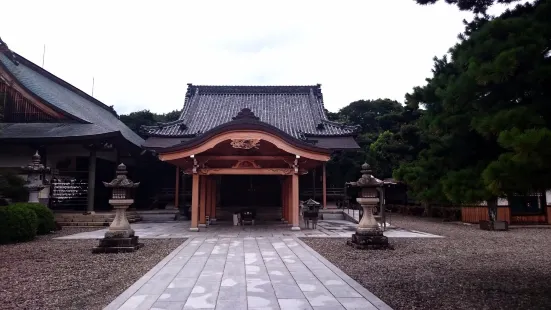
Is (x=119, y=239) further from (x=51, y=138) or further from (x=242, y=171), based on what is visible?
(x=51, y=138)

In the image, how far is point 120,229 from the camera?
377 inches

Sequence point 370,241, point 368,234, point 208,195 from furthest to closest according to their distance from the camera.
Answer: point 208,195 < point 368,234 < point 370,241

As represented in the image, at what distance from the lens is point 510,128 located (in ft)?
12.1

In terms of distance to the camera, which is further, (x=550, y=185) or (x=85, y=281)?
(x=85, y=281)

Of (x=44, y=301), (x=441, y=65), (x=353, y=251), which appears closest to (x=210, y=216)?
(x=353, y=251)

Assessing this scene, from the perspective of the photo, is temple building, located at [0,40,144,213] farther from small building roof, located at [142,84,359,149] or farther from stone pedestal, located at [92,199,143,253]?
stone pedestal, located at [92,199,143,253]

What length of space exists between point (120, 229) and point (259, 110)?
56.8 ft

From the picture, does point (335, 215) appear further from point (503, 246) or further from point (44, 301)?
point (44, 301)

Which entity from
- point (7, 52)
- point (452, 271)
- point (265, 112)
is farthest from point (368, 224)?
point (7, 52)

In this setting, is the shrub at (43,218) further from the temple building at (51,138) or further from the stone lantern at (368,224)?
the stone lantern at (368,224)

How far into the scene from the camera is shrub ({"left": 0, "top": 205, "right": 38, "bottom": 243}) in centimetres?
1077

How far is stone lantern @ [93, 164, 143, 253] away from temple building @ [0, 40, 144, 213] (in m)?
7.15

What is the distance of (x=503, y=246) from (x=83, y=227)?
15.9 m

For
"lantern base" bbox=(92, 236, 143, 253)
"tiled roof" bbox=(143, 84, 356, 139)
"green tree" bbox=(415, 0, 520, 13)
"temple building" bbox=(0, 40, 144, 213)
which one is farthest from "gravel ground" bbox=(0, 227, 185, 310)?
"tiled roof" bbox=(143, 84, 356, 139)
